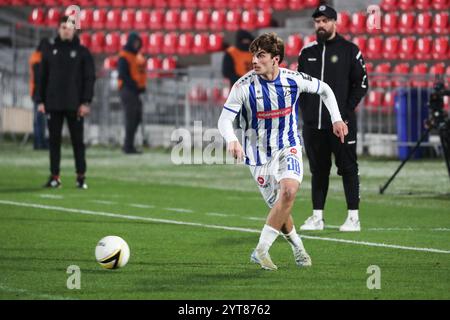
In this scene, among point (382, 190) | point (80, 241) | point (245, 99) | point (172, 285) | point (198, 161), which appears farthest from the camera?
point (198, 161)

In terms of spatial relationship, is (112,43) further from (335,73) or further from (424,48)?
(335,73)

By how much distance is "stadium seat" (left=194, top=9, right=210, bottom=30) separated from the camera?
33719 millimetres

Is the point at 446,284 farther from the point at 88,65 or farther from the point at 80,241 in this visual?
the point at 88,65

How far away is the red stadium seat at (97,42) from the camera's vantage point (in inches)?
1366

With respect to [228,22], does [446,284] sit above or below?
below

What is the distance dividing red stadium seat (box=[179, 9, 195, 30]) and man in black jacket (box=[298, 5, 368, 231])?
21609 millimetres

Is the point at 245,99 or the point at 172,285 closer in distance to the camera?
the point at 172,285

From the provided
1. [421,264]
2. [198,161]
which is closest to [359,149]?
[198,161]

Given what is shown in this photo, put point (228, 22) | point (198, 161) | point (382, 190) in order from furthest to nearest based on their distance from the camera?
point (228, 22) → point (198, 161) → point (382, 190)

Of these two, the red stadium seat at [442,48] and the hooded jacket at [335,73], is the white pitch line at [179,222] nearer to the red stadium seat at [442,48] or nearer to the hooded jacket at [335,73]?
the hooded jacket at [335,73]

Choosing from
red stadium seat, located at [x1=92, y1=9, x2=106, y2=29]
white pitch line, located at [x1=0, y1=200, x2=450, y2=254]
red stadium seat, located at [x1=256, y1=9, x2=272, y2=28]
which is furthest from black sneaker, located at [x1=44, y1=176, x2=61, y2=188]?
red stadium seat, located at [x1=92, y1=9, x2=106, y2=29]

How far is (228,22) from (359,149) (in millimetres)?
8828

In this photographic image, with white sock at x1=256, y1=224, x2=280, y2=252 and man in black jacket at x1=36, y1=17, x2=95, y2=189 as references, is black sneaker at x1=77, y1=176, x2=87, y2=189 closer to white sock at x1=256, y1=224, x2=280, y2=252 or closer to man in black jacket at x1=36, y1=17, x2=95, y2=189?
man in black jacket at x1=36, y1=17, x2=95, y2=189

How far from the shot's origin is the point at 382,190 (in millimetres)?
17078
